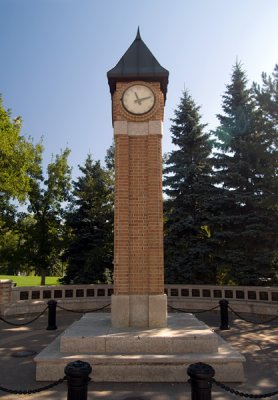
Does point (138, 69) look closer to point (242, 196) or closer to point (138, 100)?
point (138, 100)

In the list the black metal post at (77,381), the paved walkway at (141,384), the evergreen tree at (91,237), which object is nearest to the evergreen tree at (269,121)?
the paved walkway at (141,384)

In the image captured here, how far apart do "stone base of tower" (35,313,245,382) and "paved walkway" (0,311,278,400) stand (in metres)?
0.23

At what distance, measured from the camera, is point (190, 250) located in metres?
18.6

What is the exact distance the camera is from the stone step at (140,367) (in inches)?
287

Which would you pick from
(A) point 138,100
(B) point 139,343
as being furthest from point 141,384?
(A) point 138,100

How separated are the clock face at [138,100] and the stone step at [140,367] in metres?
6.84

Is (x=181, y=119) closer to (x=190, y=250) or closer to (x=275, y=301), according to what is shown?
(x=190, y=250)

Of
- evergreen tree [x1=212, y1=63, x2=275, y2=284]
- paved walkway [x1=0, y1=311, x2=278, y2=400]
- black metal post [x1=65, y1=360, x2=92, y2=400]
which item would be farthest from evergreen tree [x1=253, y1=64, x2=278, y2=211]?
black metal post [x1=65, y1=360, x2=92, y2=400]

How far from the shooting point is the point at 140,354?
7.68 m

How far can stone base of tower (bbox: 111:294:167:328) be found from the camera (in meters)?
9.35

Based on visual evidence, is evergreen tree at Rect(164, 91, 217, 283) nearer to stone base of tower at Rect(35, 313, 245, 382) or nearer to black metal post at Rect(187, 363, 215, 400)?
stone base of tower at Rect(35, 313, 245, 382)

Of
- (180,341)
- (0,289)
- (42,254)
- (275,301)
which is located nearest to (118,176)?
(180,341)

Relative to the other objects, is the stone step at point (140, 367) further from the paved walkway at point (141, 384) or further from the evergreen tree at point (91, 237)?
the evergreen tree at point (91, 237)

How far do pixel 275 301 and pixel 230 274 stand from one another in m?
3.31
